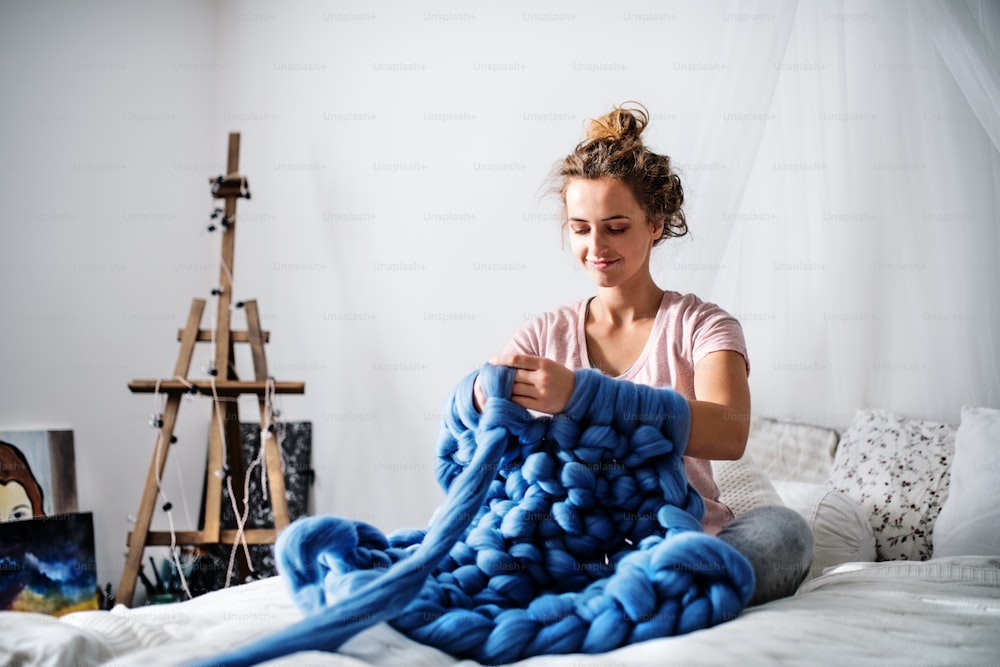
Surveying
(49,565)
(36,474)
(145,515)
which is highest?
(36,474)

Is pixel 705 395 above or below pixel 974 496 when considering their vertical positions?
above

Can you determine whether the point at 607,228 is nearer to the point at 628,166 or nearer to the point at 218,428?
the point at 628,166

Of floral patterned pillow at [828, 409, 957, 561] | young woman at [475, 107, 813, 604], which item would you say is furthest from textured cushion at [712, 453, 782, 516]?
young woman at [475, 107, 813, 604]

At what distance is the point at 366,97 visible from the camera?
3.21 m

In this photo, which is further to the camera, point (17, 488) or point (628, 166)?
point (17, 488)

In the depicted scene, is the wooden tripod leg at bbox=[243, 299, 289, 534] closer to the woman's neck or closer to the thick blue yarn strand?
the woman's neck

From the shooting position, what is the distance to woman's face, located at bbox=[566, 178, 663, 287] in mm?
1468

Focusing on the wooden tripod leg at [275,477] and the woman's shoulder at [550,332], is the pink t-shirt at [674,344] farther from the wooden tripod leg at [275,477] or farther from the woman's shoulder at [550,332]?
the wooden tripod leg at [275,477]

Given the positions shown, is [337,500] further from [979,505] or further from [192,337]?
[979,505]

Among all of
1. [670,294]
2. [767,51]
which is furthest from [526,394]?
[767,51]

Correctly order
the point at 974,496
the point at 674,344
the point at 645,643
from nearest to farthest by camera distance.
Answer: the point at 645,643 < the point at 674,344 < the point at 974,496

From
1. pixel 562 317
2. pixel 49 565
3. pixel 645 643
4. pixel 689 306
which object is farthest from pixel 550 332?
pixel 49 565

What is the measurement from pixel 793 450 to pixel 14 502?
2.15m

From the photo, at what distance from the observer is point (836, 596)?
3.78ft
